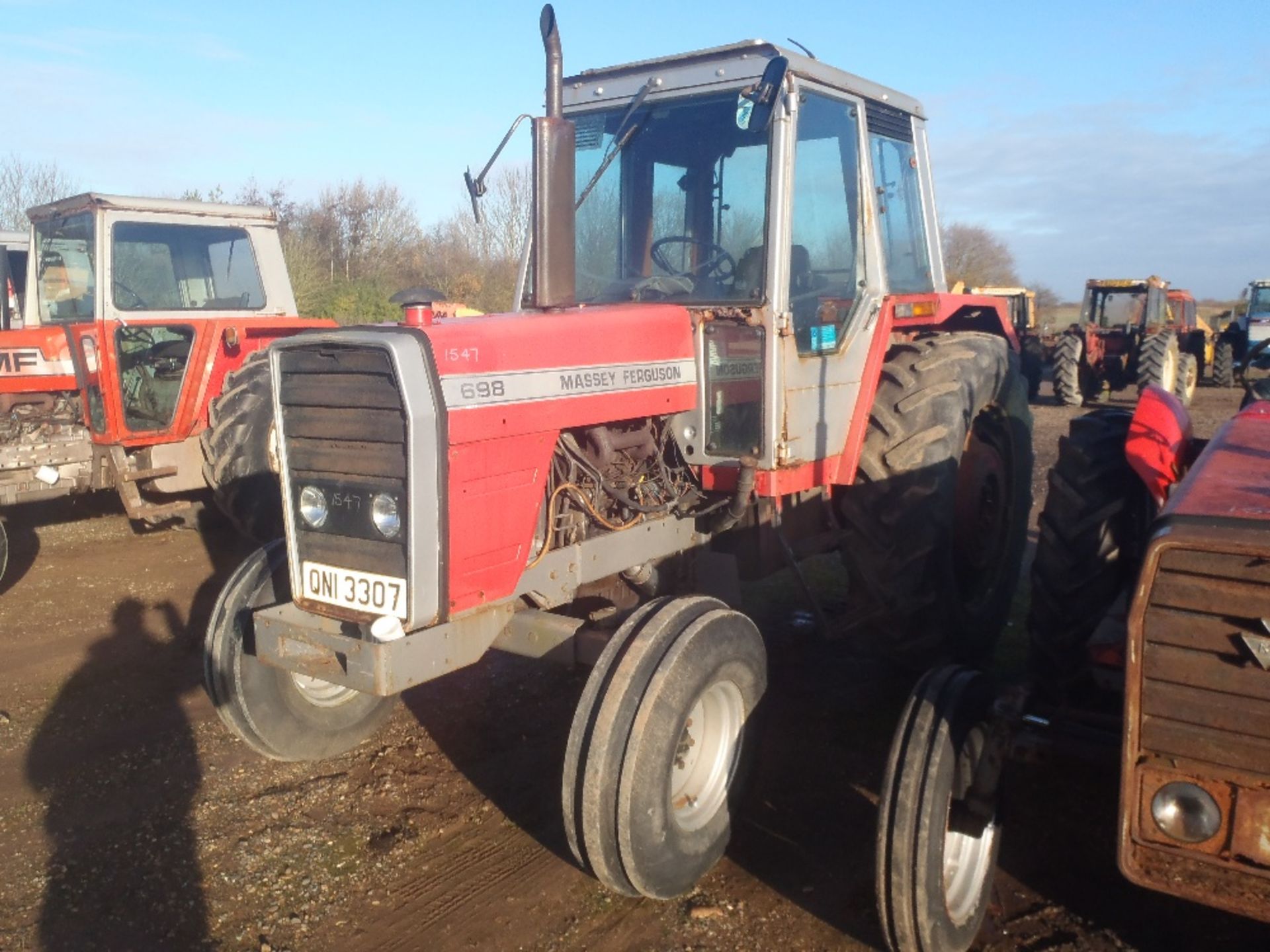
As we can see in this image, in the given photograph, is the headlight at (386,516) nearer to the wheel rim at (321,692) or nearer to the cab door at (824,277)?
the wheel rim at (321,692)

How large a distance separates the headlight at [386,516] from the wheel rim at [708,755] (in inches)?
41.5

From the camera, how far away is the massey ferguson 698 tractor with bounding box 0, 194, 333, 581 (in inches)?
254

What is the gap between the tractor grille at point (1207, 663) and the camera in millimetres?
2121

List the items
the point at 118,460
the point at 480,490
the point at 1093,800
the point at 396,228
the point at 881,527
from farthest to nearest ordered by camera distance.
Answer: the point at 396,228, the point at 118,460, the point at 881,527, the point at 1093,800, the point at 480,490

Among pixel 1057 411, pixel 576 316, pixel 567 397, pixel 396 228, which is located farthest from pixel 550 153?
pixel 396 228

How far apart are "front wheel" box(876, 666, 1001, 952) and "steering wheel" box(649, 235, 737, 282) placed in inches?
69.6

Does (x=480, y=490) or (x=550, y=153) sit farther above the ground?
(x=550, y=153)

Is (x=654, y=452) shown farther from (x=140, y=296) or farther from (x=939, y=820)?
(x=140, y=296)

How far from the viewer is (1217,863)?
86.0 inches

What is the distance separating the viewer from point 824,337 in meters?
4.09

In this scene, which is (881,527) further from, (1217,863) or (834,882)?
(1217,863)

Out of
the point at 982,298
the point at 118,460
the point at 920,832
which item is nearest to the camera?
the point at 920,832

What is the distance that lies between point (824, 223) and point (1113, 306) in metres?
16.3

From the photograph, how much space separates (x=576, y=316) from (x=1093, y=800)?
2.46 metres
